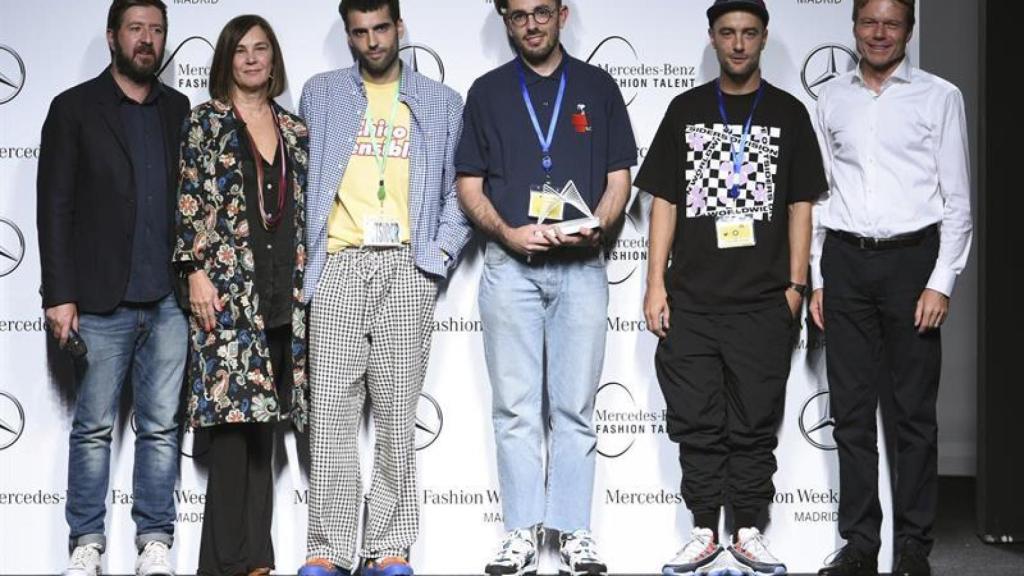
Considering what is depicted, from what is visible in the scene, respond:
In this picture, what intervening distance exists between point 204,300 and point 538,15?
145 cm

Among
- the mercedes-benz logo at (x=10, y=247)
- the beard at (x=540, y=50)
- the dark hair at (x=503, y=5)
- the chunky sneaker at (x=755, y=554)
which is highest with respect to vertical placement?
the dark hair at (x=503, y=5)

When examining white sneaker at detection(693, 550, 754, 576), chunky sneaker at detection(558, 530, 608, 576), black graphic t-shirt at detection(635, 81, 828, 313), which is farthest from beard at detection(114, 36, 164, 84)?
white sneaker at detection(693, 550, 754, 576)

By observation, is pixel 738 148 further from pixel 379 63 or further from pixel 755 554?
pixel 755 554

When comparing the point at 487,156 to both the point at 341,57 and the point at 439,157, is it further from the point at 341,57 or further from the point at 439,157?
the point at 341,57

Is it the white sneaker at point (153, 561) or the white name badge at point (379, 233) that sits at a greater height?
the white name badge at point (379, 233)

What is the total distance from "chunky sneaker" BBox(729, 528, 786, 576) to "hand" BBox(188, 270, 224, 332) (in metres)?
1.92

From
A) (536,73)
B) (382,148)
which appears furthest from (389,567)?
(536,73)

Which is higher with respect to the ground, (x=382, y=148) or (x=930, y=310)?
(x=382, y=148)

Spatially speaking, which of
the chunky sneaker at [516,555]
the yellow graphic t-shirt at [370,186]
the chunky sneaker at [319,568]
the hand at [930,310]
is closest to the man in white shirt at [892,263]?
the hand at [930,310]

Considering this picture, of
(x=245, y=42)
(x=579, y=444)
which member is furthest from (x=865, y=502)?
(x=245, y=42)

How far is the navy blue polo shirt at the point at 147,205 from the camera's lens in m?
4.07

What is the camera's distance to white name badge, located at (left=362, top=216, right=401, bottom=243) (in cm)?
409

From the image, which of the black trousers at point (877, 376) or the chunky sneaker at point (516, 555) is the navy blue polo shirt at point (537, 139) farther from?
the chunky sneaker at point (516, 555)

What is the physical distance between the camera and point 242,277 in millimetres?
3955
